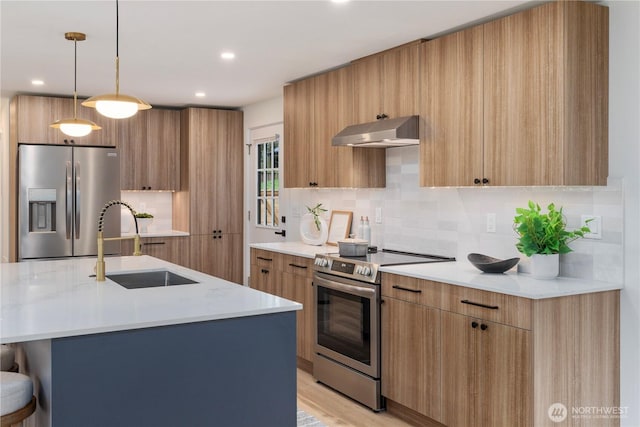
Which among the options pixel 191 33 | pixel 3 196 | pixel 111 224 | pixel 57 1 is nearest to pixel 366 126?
pixel 191 33

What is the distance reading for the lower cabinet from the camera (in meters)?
4.54

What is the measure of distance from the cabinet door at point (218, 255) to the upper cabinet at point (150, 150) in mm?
758

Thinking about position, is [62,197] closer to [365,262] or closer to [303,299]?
[303,299]

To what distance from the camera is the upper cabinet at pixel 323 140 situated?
4.57 meters

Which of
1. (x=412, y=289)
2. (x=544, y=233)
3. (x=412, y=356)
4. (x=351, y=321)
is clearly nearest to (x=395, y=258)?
(x=351, y=321)

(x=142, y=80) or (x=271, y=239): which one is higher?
(x=142, y=80)

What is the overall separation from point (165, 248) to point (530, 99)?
4556 mm

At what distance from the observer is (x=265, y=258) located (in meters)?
5.09

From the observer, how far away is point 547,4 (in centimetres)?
301

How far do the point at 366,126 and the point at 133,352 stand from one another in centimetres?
255

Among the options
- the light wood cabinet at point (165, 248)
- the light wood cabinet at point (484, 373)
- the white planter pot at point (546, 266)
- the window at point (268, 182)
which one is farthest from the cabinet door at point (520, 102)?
the light wood cabinet at point (165, 248)

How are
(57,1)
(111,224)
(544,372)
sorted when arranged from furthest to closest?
(111,224) < (57,1) < (544,372)

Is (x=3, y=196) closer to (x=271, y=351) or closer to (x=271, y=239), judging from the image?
(x=271, y=239)

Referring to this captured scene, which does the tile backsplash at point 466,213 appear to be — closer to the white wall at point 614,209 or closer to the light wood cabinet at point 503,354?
the white wall at point 614,209
